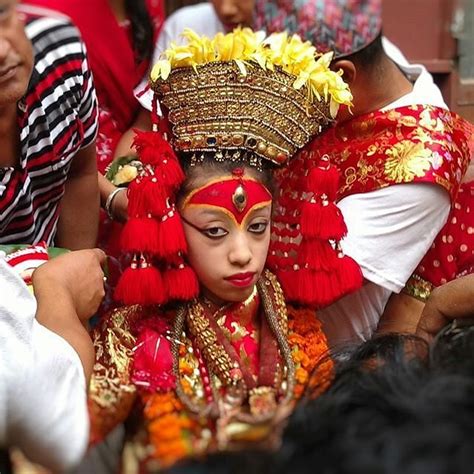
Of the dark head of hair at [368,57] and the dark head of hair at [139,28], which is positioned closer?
the dark head of hair at [368,57]

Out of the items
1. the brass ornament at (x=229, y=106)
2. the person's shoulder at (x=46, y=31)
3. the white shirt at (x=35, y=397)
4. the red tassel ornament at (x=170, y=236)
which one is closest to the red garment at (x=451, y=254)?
the brass ornament at (x=229, y=106)

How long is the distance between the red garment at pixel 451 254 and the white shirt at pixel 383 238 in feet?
0.26

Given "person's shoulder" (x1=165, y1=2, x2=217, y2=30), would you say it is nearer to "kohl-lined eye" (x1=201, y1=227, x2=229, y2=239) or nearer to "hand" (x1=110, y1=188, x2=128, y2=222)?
"hand" (x1=110, y1=188, x2=128, y2=222)

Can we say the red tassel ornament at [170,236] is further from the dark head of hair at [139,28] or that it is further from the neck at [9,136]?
the dark head of hair at [139,28]

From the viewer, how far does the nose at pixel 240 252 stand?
150 cm

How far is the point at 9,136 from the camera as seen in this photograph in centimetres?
166

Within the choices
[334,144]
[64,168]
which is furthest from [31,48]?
[334,144]

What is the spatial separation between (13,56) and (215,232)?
46 cm

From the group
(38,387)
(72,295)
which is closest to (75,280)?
(72,295)

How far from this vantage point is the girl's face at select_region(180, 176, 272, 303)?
59.4 inches

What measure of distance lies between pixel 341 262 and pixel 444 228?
0.37 metres

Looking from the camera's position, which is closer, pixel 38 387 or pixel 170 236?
pixel 38 387

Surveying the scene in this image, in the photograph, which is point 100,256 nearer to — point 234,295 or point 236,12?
point 234,295

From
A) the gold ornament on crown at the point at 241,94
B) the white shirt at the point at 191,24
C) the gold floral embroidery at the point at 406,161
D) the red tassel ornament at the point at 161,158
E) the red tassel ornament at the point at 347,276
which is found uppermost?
the gold ornament on crown at the point at 241,94
